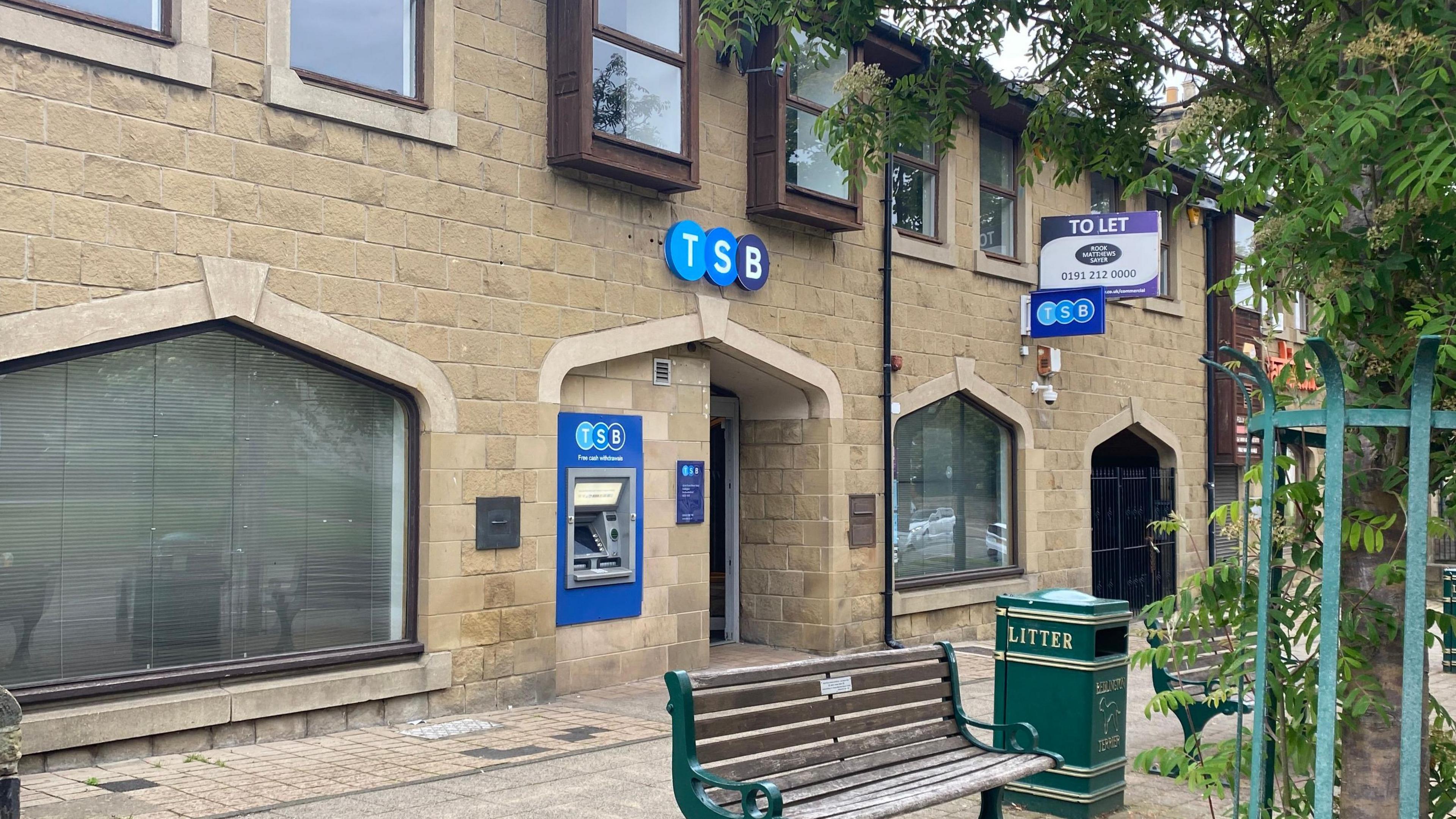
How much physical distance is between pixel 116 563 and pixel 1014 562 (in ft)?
34.7

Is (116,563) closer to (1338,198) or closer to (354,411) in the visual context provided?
(354,411)

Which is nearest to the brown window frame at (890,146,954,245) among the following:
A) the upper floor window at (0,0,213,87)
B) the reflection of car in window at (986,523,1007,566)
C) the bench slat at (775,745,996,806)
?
the reflection of car in window at (986,523,1007,566)

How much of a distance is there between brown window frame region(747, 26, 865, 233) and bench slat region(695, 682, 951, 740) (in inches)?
247

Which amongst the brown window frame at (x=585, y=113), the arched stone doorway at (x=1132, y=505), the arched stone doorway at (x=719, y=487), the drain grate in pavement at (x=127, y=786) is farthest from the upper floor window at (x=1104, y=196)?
the drain grate in pavement at (x=127, y=786)

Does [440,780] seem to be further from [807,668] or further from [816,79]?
[816,79]

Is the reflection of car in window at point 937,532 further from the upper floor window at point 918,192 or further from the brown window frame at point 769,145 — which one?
the brown window frame at point 769,145

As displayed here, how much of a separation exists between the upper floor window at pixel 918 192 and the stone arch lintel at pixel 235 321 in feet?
20.5

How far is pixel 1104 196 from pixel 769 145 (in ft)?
25.1

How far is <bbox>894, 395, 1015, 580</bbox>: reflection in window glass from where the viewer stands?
1393 cm

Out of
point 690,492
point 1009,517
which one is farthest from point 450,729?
point 1009,517

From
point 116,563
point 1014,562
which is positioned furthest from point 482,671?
point 1014,562

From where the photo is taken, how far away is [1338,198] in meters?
4.16

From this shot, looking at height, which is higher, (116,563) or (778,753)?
(116,563)

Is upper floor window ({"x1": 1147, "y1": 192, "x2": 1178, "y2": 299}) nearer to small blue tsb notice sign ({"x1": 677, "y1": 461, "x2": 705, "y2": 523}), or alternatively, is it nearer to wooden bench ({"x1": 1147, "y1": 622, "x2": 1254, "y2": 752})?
wooden bench ({"x1": 1147, "y1": 622, "x2": 1254, "y2": 752})
